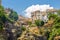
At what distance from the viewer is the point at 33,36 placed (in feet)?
173

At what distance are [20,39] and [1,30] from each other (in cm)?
593

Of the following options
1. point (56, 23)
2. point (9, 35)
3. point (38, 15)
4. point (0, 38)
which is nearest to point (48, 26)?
point (56, 23)

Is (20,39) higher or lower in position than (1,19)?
lower

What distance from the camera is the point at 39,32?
5678cm

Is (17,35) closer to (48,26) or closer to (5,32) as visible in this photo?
(5,32)

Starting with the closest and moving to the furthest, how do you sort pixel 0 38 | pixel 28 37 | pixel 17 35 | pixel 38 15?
1. pixel 0 38
2. pixel 28 37
3. pixel 17 35
4. pixel 38 15

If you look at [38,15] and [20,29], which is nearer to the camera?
[20,29]

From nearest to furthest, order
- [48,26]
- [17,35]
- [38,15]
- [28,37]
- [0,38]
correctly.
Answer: [0,38]
[28,37]
[17,35]
[48,26]
[38,15]

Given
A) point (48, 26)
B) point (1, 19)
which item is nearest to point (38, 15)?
point (48, 26)

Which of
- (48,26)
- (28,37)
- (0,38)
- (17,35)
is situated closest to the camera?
(0,38)

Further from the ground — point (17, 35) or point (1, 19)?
point (1, 19)

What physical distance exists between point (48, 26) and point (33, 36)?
10.4 meters

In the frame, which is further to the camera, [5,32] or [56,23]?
[56,23]

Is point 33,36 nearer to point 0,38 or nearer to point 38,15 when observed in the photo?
point 0,38
